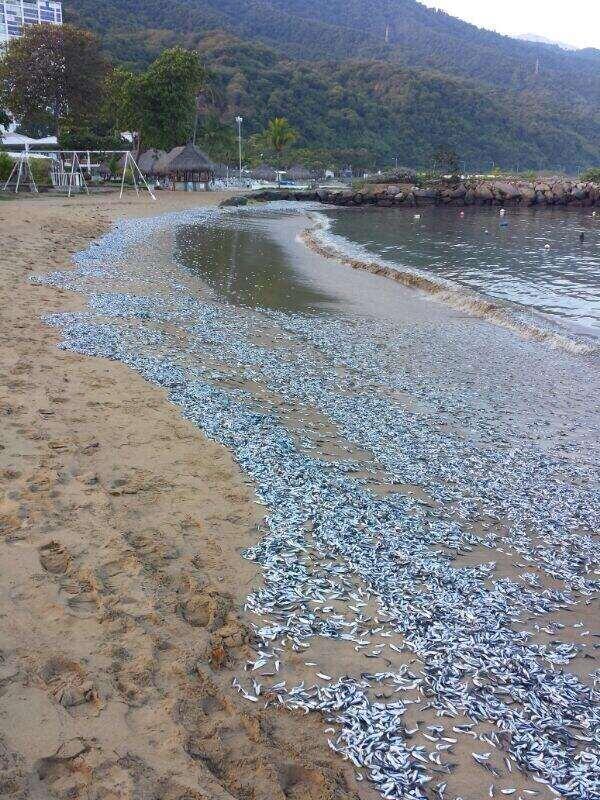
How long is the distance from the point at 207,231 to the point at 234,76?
10281 centimetres

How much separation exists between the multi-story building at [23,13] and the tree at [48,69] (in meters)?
138

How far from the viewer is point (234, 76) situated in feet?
396

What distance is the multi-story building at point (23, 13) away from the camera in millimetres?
170125

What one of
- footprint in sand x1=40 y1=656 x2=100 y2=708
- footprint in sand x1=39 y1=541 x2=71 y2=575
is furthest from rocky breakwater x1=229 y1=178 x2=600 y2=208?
footprint in sand x1=40 y1=656 x2=100 y2=708

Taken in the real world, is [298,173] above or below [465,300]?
above

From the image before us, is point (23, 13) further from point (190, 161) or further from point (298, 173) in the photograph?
point (190, 161)

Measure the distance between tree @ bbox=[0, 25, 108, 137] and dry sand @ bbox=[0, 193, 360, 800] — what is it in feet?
195

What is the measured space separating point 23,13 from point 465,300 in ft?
674

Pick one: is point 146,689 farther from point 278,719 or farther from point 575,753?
point 575,753

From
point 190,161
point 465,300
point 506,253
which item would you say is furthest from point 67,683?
point 190,161

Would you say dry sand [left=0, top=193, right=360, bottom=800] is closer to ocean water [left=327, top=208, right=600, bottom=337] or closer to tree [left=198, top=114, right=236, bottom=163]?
ocean water [left=327, top=208, right=600, bottom=337]

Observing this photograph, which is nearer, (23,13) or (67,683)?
(67,683)

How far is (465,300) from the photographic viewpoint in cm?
1789

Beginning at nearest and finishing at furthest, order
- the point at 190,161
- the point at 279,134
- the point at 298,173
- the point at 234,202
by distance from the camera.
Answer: the point at 234,202
the point at 190,161
the point at 279,134
the point at 298,173
